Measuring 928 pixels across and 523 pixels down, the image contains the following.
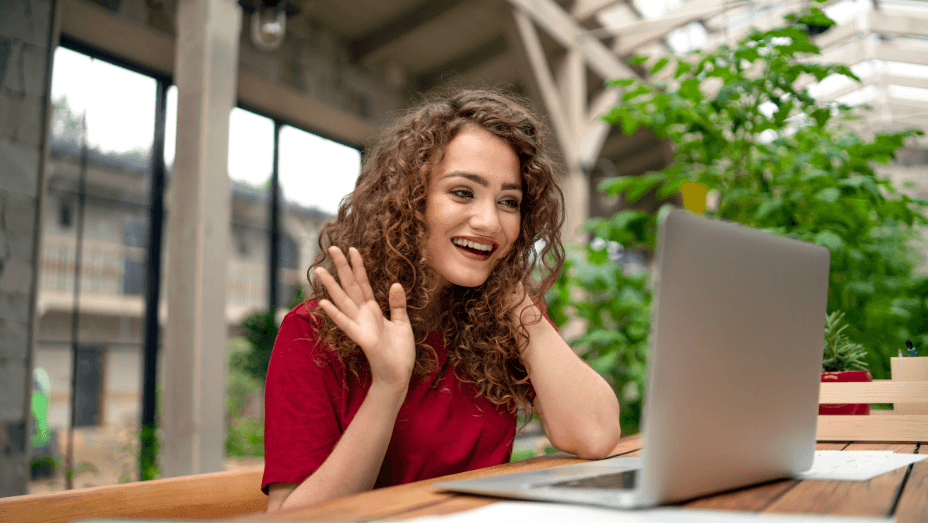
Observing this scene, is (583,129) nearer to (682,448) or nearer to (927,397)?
(927,397)

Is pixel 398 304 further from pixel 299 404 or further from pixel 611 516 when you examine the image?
pixel 611 516

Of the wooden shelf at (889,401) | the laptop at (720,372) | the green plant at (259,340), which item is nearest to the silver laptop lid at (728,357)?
the laptop at (720,372)

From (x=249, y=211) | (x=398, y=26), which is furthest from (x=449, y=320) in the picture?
(x=398, y=26)

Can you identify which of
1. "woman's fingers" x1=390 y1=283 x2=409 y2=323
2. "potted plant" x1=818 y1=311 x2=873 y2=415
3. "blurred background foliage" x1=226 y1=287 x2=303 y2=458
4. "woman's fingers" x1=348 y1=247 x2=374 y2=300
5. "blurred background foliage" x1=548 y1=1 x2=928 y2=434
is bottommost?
"blurred background foliage" x1=226 y1=287 x2=303 y2=458

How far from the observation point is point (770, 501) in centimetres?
60

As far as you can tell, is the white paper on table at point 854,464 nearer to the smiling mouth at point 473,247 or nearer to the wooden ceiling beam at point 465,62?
the smiling mouth at point 473,247

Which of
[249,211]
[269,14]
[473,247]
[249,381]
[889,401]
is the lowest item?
[249,381]

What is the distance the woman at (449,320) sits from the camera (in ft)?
3.36

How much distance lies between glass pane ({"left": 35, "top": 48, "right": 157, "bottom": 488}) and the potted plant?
3.14m

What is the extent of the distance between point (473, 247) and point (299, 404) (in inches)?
14.9

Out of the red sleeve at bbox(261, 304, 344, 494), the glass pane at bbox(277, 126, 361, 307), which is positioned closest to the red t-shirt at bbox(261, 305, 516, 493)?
the red sleeve at bbox(261, 304, 344, 494)

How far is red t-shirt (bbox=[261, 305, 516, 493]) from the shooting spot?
38.3 inches

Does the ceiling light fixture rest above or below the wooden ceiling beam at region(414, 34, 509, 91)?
below

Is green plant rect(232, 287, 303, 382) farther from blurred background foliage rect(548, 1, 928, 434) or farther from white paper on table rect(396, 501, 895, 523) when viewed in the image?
white paper on table rect(396, 501, 895, 523)
